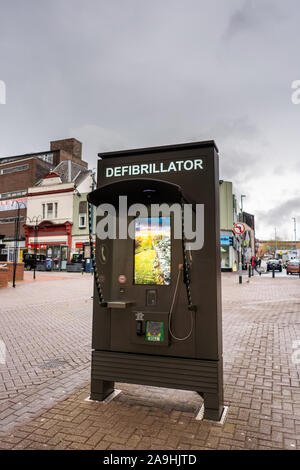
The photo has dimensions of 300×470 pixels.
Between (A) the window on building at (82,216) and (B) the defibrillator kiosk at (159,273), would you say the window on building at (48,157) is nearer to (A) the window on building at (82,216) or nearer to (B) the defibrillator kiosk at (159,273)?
(A) the window on building at (82,216)

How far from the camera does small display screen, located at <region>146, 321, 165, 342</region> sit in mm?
3713

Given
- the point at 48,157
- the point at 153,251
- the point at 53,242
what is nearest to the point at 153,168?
the point at 153,251

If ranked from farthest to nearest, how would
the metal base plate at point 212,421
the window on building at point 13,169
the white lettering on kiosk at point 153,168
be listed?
the window on building at point 13,169 → the white lettering on kiosk at point 153,168 → the metal base plate at point 212,421

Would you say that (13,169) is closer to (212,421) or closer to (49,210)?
(49,210)

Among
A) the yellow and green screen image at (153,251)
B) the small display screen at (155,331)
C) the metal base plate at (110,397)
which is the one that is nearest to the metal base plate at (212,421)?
the small display screen at (155,331)

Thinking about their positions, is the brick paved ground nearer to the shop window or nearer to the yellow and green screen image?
the yellow and green screen image

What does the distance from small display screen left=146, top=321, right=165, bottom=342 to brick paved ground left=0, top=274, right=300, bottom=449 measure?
0.79 meters

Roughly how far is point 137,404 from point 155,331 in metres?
0.94

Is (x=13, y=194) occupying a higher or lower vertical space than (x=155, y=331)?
higher

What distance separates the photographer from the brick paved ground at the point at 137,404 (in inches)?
123

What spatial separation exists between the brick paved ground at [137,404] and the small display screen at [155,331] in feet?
2.59

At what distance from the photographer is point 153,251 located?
3.98 m

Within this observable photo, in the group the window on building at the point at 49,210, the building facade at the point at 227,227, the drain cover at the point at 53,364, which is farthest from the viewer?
the window on building at the point at 49,210

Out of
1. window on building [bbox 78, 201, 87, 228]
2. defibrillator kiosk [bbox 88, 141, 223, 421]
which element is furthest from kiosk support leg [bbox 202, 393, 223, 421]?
window on building [bbox 78, 201, 87, 228]
